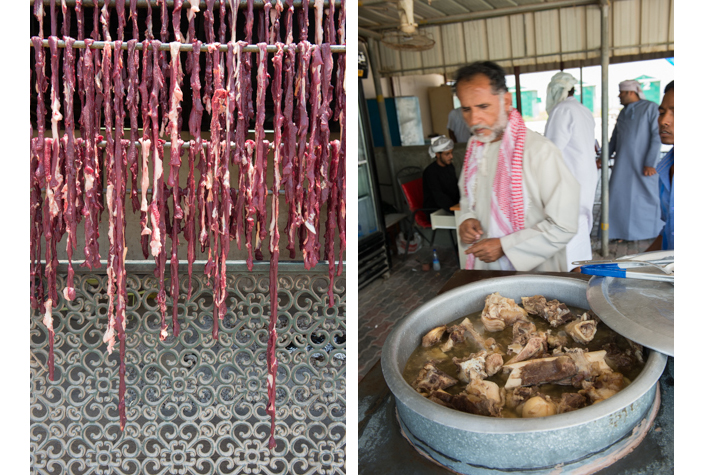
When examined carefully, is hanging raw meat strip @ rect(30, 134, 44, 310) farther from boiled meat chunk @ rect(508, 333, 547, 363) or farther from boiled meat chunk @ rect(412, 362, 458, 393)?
boiled meat chunk @ rect(508, 333, 547, 363)

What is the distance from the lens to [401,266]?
5754mm

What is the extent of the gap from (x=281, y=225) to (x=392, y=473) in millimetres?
2710

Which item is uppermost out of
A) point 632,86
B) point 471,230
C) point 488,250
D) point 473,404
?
point 632,86

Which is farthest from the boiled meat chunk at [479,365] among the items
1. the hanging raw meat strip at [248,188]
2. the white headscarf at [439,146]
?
the white headscarf at [439,146]

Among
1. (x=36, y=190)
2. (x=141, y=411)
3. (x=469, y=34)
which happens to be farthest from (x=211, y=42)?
(x=469, y=34)

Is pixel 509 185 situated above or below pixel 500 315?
above

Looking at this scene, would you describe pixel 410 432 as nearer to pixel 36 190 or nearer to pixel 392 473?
pixel 392 473

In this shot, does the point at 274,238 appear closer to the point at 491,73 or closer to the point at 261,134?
the point at 261,134

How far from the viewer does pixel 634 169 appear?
5434 mm

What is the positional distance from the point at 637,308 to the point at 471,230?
5.70 ft

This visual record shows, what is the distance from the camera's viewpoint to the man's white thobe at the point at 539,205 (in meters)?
2.60

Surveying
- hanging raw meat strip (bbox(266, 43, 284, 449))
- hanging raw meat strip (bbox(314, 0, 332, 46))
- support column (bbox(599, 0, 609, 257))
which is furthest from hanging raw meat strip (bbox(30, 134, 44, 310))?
support column (bbox(599, 0, 609, 257))

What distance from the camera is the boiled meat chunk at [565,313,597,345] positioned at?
1284mm

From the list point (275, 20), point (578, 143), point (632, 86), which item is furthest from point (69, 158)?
point (632, 86)
